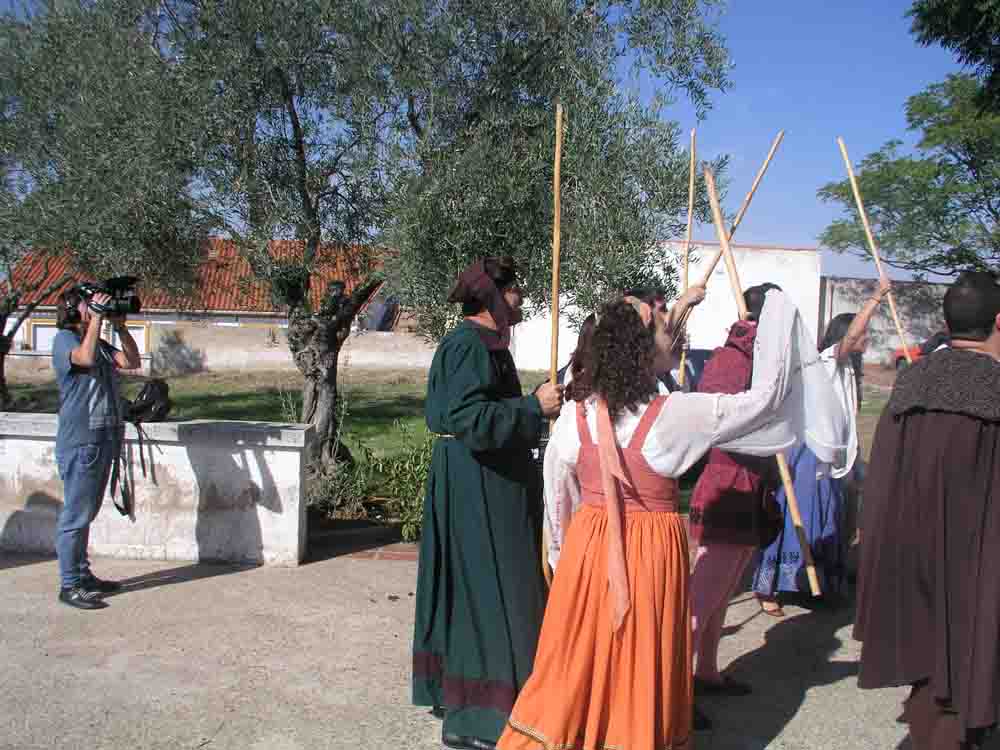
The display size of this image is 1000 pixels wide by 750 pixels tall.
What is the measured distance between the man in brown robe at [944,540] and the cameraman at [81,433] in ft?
13.6

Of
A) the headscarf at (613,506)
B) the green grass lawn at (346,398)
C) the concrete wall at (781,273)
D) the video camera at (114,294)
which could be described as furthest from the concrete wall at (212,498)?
the concrete wall at (781,273)

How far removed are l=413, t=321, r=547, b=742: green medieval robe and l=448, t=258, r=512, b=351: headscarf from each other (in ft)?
0.14

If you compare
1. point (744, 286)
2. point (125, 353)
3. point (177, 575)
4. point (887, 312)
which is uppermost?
point (744, 286)

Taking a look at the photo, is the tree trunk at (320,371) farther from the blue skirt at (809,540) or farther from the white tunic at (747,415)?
the white tunic at (747,415)

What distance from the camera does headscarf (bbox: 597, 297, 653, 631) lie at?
3.19 metres

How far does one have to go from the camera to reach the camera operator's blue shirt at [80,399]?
5383mm

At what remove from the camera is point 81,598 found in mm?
5344

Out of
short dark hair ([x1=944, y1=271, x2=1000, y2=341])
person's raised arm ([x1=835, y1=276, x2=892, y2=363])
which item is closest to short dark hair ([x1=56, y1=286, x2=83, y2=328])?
person's raised arm ([x1=835, y1=276, x2=892, y2=363])

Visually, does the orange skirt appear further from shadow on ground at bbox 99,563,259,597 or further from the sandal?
shadow on ground at bbox 99,563,259,597

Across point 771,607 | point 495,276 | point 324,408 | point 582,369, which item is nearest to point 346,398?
point 324,408

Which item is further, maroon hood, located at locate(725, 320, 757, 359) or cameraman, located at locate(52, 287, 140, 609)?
cameraman, located at locate(52, 287, 140, 609)

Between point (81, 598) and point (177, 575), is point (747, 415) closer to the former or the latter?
point (81, 598)

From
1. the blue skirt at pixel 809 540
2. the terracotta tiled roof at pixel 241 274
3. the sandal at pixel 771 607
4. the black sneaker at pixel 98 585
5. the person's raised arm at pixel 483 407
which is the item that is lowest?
the sandal at pixel 771 607

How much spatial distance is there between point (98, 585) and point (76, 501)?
1.74 feet
